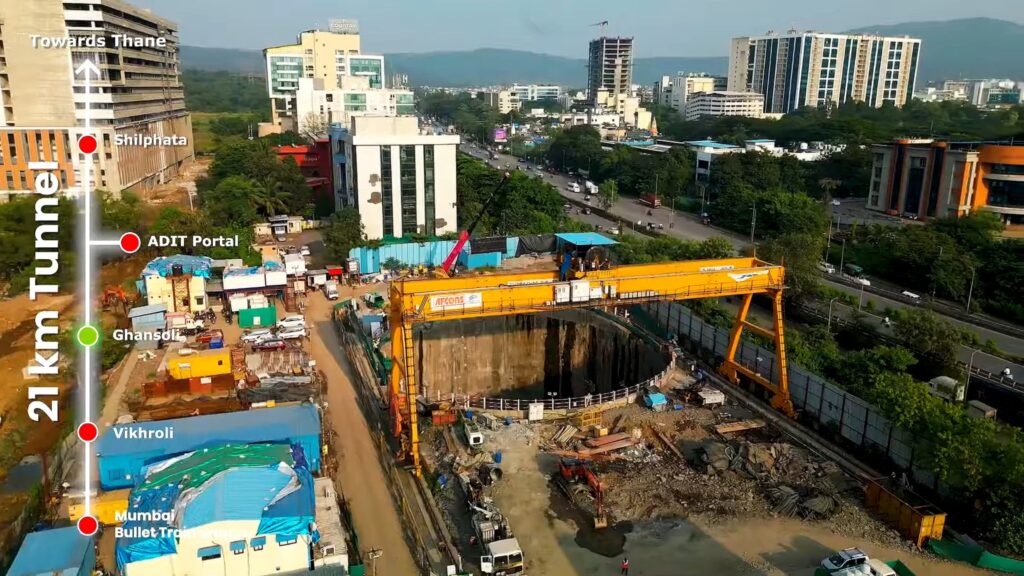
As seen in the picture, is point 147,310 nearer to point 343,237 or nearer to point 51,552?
point 343,237

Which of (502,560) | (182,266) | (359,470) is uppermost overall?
(182,266)

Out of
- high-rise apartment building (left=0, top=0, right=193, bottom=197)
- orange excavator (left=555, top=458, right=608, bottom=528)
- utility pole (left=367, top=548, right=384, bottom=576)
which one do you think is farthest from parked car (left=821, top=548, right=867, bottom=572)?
high-rise apartment building (left=0, top=0, right=193, bottom=197)

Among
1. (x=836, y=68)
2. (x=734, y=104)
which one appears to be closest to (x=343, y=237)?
(x=734, y=104)

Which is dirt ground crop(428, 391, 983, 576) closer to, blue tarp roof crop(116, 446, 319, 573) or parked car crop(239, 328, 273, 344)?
blue tarp roof crop(116, 446, 319, 573)

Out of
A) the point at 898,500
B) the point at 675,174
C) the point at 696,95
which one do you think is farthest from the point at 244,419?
the point at 696,95

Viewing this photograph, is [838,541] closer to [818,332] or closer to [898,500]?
[898,500]

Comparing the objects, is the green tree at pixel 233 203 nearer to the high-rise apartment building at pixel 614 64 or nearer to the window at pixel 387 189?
the window at pixel 387 189
